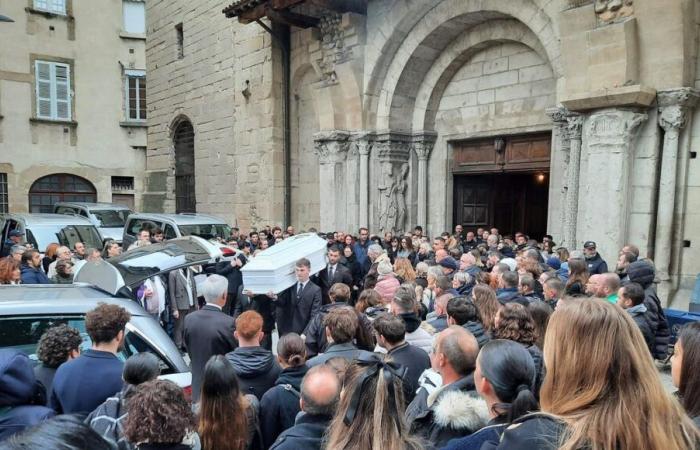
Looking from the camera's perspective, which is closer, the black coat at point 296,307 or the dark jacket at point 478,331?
the dark jacket at point 478,331

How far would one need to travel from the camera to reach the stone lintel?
243 inches

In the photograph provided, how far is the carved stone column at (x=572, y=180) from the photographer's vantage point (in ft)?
23.9

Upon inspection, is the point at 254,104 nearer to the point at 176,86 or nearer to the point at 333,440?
the point at 176,86

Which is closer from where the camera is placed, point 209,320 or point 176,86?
point 209,320

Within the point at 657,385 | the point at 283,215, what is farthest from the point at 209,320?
the point at 283,215

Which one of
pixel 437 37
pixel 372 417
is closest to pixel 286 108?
pixel 437 37

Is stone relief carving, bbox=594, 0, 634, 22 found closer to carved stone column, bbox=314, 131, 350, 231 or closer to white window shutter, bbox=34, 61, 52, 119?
carved stone column, bbox=314, 131, 350, 231

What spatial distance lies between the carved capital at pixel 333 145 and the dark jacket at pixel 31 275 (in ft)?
22.2

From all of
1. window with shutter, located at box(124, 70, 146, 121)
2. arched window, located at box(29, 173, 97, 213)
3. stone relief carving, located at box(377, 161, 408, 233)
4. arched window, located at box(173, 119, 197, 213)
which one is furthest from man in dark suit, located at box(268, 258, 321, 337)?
window with shutter, located at box(124, 70, 146, 121)

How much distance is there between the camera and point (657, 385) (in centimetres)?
133

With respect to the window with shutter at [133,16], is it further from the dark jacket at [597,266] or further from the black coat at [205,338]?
the dark jacket at [597,266]

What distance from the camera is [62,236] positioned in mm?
Result: 9883

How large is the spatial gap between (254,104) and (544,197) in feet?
28.0

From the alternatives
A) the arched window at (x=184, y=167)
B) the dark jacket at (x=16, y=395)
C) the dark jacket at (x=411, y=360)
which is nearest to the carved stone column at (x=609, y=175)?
the dark jacket at (x=411, y=360)
